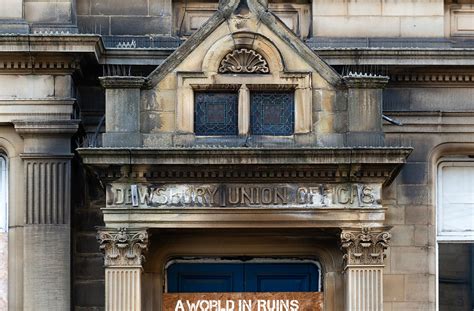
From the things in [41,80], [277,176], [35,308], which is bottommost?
[35,308]

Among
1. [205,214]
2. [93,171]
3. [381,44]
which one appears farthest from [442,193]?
[93,171]

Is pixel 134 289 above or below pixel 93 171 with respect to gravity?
below

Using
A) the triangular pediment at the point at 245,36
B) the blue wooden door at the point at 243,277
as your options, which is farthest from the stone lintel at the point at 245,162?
the blue wooden door at the point at 243,277

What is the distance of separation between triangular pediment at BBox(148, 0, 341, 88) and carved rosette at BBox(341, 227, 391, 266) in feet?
7.28

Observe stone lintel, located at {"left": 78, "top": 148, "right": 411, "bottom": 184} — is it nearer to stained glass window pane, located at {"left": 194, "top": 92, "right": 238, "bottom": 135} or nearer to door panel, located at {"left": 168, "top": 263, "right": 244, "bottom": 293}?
stained glass window pane, located at {"left": 194, "top": 92, "right": 238, "bottom": 135}

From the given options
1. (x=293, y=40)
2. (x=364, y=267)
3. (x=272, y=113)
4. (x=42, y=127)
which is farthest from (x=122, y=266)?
(x=293, y=40)

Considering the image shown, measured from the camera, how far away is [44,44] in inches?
A: 920

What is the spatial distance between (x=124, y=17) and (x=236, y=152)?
3737mm

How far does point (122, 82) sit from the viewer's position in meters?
22.3

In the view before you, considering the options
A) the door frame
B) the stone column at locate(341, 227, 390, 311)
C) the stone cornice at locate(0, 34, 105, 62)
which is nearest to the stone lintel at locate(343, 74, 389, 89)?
the stone column at locate(341, 227, 390, 311)

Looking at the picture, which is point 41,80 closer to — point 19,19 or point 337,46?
point 19,19

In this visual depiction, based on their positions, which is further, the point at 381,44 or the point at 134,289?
the point at 381,44

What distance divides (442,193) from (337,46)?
2.88m

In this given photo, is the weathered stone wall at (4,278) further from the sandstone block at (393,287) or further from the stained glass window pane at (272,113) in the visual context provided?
the sandstone block at (393,287)
